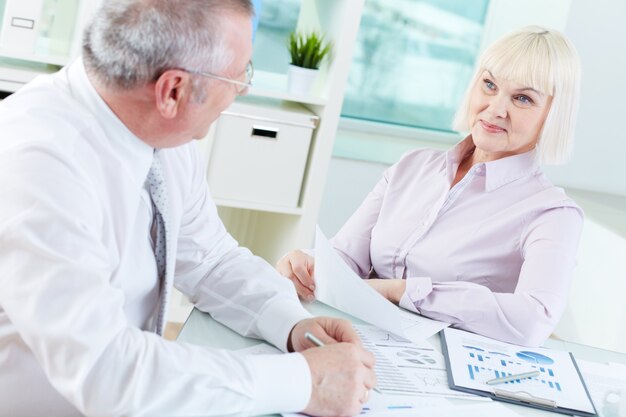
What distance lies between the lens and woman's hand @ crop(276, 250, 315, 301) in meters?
1.81

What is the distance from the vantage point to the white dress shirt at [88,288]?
3.67ft

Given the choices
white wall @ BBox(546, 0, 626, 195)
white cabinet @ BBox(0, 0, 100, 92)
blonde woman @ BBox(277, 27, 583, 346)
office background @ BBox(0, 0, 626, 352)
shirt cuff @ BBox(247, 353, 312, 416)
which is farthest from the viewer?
white wall @ BBox(546, 0, 626, 195)

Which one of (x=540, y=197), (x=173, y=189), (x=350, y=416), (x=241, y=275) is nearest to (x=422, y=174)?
(x=540, y=197)

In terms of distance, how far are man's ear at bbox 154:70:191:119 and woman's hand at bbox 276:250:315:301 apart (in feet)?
1.94

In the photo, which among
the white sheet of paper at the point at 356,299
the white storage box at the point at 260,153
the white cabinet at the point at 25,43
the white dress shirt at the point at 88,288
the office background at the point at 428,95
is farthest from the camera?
the office background at the point at 428,95

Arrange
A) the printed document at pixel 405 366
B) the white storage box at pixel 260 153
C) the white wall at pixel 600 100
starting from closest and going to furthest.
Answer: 1. the printed document at pixel 405 366
2. the white storage box at pixel 260 153
3. the white wall at pixel 600 100

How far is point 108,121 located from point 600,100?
2.59 meters

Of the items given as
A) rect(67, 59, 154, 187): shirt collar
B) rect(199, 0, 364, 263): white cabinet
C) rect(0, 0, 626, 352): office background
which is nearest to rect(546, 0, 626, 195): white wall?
rect(0, 0, 626, 352): office background

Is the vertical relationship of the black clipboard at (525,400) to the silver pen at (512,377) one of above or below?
below

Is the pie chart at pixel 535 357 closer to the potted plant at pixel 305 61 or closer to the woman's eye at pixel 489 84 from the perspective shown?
the woman's eye at pixel 489 84

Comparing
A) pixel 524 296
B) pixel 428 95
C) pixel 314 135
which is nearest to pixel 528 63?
pixel 524 296

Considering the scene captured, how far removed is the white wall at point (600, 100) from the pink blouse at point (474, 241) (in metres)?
1.46

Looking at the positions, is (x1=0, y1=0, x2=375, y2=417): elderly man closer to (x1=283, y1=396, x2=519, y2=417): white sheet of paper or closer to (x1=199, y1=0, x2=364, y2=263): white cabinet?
(x1=283, y1=396, x2=519, y2=417): white sheet of paper

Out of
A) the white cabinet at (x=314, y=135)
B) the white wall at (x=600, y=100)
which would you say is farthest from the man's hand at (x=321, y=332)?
the white wall at (x=600, y=100)
